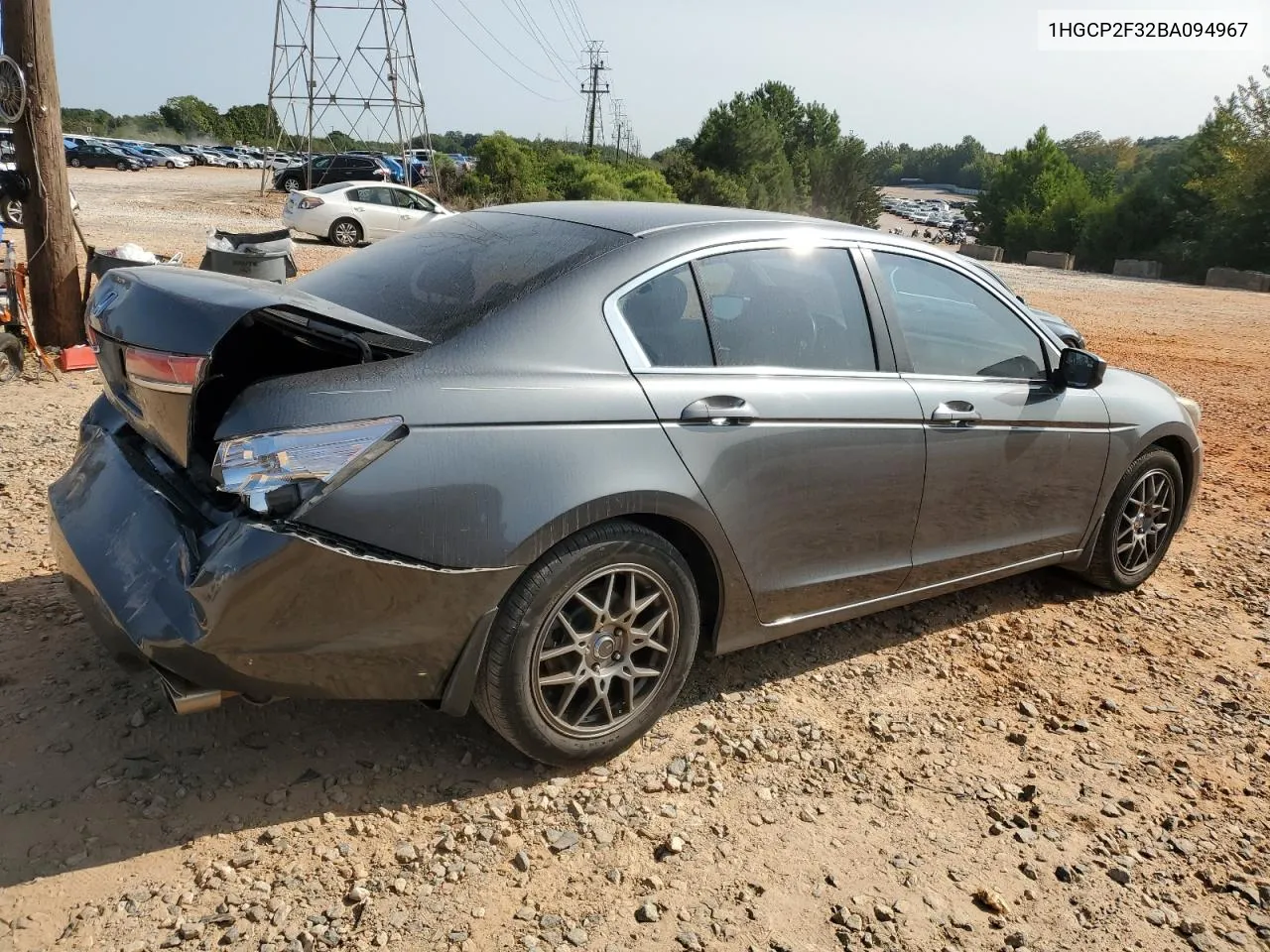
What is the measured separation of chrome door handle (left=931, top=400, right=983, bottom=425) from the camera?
12.2 feet

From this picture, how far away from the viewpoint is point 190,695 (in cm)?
258

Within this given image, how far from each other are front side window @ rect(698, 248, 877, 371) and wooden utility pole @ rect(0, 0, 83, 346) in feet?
21.6

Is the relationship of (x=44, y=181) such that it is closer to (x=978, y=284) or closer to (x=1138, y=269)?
(x=978, y=284)

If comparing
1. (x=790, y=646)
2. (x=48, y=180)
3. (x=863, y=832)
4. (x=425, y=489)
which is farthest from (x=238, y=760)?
(x=48, y=180)

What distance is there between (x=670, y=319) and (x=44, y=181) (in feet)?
22.0

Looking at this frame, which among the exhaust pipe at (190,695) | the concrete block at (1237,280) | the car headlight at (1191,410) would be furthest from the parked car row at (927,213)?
the exhaust pipe at (190,695)

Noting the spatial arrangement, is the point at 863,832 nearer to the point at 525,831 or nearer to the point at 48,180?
the point at 525,831

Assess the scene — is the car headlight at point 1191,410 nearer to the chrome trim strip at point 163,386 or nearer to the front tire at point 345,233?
the chrome trim strip at point 163,386

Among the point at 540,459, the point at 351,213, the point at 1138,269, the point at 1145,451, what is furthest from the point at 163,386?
the point at 1138,269

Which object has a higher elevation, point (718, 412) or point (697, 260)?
point (697, 260)

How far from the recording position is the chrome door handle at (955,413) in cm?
371

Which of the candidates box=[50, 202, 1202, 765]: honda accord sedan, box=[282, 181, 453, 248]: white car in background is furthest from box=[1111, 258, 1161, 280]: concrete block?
box=[50, 202, 1202, 765]: honda accord sedan

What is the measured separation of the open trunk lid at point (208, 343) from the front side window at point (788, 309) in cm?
103

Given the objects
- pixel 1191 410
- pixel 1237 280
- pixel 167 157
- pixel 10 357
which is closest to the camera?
pixel 1191 410
